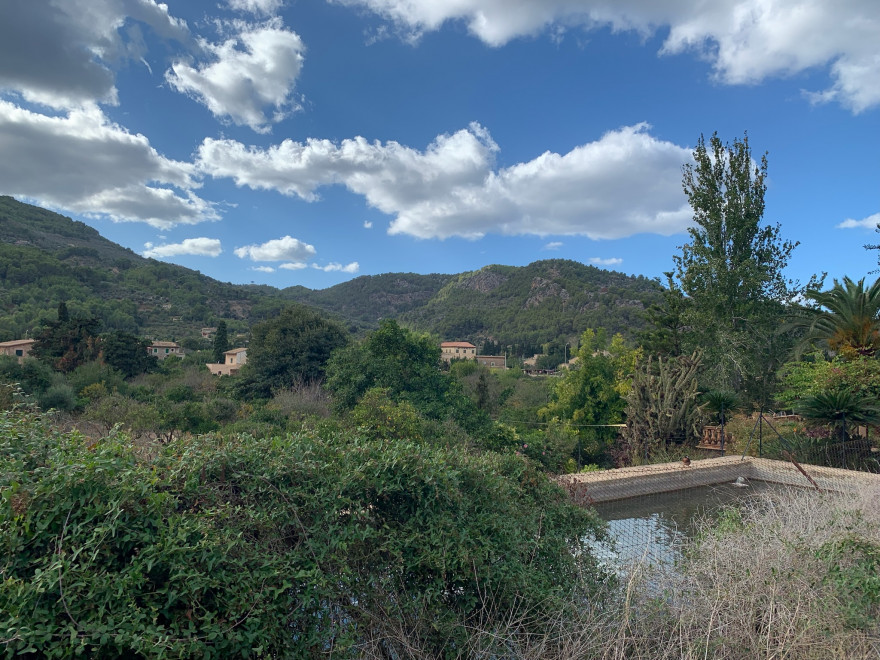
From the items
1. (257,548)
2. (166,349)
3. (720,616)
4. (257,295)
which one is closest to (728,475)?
(720,616)

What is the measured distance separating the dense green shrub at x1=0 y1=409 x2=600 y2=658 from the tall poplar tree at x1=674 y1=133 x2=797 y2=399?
13590mm

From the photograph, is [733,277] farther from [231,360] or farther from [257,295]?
[257,295]

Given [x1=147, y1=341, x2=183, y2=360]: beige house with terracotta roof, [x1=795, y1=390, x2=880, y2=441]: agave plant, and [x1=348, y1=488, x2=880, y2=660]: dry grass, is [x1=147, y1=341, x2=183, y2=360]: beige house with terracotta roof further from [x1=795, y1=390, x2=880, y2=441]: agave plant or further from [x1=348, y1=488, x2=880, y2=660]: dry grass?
[x1=348, y1=488, x2=880, y2=660]: dry grass

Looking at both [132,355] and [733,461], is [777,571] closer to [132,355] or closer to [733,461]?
[733,461]

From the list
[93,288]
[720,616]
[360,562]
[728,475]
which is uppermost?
[93,288]

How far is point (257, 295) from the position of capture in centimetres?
7162

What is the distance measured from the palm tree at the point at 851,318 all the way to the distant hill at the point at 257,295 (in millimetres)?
17430

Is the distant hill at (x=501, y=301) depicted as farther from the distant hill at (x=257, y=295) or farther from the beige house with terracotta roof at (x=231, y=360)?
the beige house with terracotta roof at (x=231, y=360)

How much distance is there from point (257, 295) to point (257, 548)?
2908 inches

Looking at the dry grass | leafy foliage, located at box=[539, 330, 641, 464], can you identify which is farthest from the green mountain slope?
the dry grass

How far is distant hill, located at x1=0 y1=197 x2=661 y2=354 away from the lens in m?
45.0

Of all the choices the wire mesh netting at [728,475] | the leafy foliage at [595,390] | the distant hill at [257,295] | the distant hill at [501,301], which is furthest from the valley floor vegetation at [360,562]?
the distant hill at [501,301]

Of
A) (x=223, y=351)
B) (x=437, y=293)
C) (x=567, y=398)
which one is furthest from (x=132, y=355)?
(x=437, y=293)

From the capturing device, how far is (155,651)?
169cm
